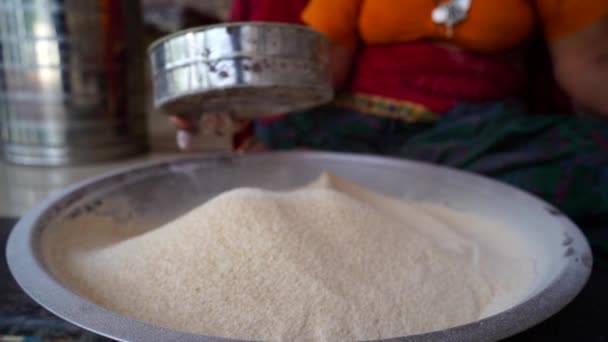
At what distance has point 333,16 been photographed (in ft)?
2.60

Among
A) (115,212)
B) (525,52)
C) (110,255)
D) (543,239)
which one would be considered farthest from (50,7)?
(543,239)

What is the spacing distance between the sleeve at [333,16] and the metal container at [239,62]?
29cm

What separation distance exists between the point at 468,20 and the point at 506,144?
201 mm

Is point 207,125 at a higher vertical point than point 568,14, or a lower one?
lower

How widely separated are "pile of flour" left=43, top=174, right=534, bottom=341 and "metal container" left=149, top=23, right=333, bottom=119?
111 mm

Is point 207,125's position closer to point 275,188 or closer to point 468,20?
point 275,188

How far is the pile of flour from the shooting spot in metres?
0.37

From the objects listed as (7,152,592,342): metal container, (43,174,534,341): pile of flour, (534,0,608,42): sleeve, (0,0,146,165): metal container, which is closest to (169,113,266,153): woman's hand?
(7,152,592,342): metal container

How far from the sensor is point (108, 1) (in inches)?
48.4

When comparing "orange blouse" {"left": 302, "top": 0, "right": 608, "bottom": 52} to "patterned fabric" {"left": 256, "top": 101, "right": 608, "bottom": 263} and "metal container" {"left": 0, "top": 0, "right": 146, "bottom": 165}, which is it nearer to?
"patterned fabric" {"left": 256, "top": 101, "right": 608, "bottom": 263}

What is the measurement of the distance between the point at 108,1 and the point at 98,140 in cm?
35

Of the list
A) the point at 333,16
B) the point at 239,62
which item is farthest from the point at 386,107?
the point at 239,62

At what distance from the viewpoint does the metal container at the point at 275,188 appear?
0.98 feet

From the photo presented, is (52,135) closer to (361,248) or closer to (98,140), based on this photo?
(98,140)
